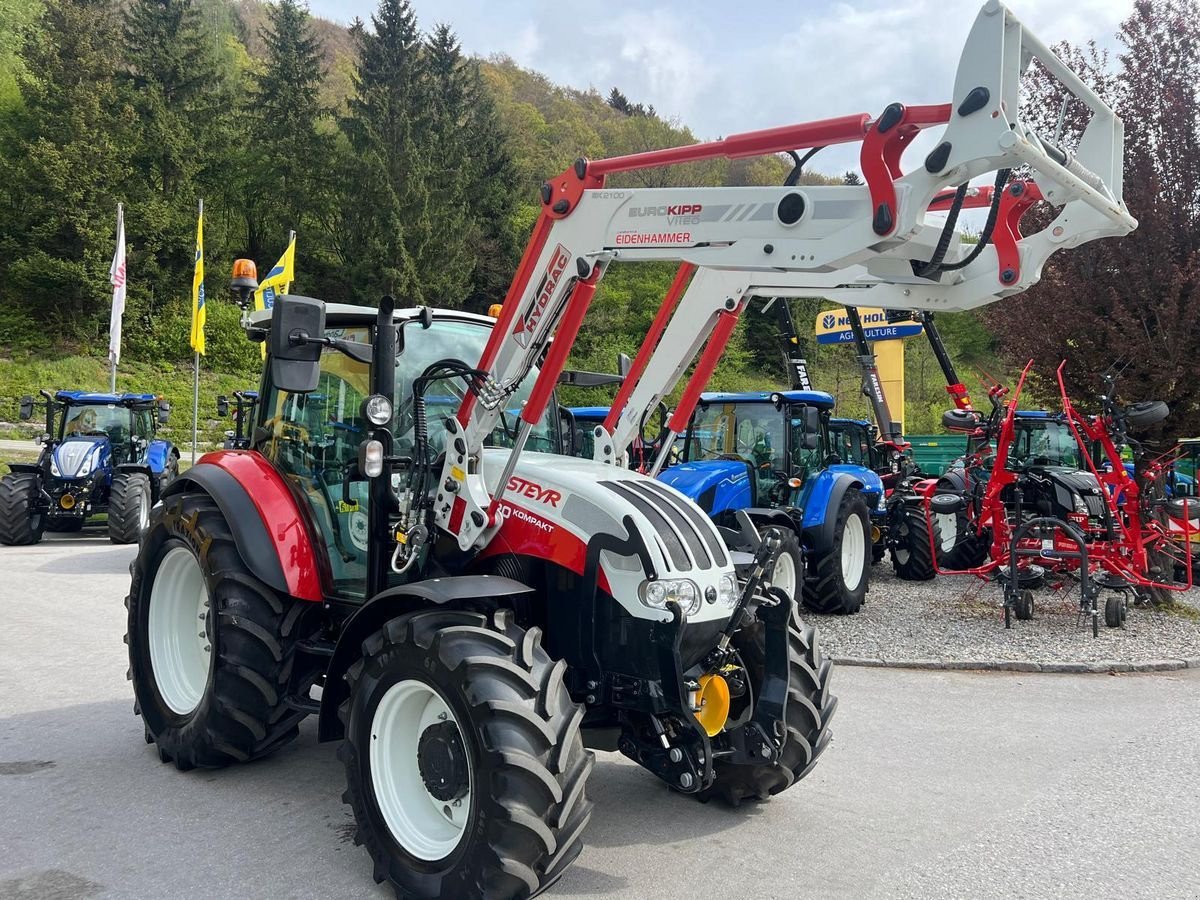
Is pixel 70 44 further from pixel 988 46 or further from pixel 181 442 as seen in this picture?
pixel 988 46

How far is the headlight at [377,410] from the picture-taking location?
3838mm

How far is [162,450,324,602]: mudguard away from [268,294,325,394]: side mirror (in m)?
1.05

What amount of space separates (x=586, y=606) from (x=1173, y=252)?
10839 mm

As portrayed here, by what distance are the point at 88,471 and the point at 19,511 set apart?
115 cm

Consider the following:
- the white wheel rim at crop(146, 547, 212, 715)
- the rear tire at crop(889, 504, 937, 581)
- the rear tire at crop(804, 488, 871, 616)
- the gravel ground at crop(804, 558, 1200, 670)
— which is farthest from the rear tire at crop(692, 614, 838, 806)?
the rear tire at crop(889, 504, 937, 581)

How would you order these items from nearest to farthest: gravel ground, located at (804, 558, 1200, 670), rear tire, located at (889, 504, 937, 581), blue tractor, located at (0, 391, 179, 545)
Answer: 1. gravel ground, located at (804, 558, 1200, 670)
2. rear tire, located at (889, 504, 937, 581)
3. blue tractor, located at (0, 391, 179, 545)

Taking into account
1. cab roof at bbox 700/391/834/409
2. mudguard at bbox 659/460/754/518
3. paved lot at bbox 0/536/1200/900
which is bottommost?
paved lot at bbox 0/536/1200/900

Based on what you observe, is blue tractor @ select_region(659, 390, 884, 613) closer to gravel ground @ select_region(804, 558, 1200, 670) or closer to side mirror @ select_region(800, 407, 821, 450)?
side mirror @ select_region(800, 407, 821, 450)

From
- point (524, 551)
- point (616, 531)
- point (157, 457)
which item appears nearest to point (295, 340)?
point (524, 551)

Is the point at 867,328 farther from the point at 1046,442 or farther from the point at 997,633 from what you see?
the point at 997,633

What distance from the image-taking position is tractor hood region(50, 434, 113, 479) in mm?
14062

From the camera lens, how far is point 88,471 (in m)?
14.2

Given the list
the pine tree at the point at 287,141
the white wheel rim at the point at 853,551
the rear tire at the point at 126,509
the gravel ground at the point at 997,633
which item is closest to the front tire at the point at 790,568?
the gravel ground at the point at 997,633

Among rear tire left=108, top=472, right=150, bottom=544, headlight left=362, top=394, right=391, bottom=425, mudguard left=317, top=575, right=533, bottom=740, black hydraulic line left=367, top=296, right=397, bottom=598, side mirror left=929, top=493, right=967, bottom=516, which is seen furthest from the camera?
rear tire left=108, top=472, right=150, bottom=544
